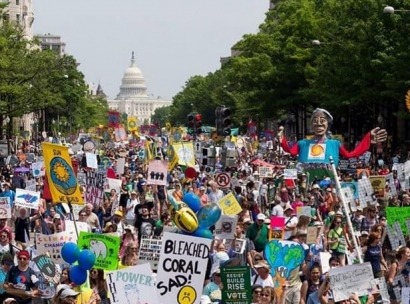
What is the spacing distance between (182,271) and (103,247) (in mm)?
2543

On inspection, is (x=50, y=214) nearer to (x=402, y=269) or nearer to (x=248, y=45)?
(x=402, y=269)

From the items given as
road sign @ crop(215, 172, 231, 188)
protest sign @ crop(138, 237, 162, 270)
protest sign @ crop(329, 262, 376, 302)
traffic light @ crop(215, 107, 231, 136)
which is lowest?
protest sign @ crop(329, 262, 376, 302)

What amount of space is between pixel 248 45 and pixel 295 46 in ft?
39.5

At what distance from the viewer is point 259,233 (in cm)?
1919

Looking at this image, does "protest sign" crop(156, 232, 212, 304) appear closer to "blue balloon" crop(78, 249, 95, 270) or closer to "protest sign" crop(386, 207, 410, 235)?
"blue balloon" crop(78, 249, 95, 270)

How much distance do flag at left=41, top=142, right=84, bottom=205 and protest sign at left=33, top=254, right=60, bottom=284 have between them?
2359 millimetres

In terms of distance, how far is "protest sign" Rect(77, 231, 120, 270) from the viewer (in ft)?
50.3

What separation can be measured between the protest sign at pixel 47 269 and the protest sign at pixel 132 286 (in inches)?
93.7

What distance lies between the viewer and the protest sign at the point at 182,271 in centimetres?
1309

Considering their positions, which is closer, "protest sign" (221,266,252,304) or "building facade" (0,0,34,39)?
"protest sign" (221,266,252,304)

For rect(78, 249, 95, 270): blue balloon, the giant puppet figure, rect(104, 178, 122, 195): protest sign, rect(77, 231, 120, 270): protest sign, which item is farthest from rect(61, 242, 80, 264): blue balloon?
rect(104, 178, 122, 195): protest sign

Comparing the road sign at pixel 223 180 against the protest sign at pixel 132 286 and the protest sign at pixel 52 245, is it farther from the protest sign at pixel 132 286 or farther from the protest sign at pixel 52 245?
the protest sign at pixel 132 286

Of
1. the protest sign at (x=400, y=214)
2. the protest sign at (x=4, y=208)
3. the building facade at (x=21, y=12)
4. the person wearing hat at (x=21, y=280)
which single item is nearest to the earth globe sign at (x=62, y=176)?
the person wearing hat at (x=21, y=280)

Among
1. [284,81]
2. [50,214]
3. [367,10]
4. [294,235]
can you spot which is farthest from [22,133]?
[294,235]
